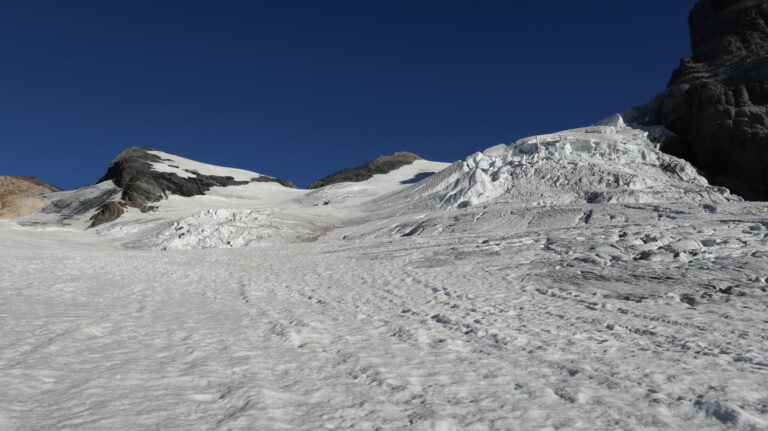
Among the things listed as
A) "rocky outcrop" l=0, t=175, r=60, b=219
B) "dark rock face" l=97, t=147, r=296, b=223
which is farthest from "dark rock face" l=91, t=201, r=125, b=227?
"rocky outcrop" l=0, t=175, r=60, b=219

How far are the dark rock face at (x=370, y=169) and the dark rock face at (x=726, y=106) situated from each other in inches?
1308

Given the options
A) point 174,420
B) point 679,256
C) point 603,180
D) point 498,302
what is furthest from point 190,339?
point 603,180

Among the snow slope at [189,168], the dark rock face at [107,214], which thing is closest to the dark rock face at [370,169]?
the snow slope at [189,168]

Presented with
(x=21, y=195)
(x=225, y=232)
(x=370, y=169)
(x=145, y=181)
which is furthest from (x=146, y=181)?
(x=370, y=169)

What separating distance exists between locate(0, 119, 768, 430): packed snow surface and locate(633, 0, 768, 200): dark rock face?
1859 cm

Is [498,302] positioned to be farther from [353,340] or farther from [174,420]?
[174,420]

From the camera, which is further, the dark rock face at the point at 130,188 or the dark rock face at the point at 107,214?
the dark rock face at the point at 130,188

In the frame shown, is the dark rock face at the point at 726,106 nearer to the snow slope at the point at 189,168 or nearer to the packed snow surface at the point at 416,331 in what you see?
the packed snow surface at the point at 416,331

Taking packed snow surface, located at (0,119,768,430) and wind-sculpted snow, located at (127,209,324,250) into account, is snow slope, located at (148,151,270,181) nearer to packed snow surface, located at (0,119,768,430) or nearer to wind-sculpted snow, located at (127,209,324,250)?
wind-sculpted snow, located at (127,209,324,250)

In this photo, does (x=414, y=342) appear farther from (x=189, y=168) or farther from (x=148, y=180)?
(x=189, y=168)

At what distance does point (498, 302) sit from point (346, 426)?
6815 mm

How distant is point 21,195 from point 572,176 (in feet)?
193

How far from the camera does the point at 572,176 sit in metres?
32.3

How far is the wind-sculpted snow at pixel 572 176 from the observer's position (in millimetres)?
29484
